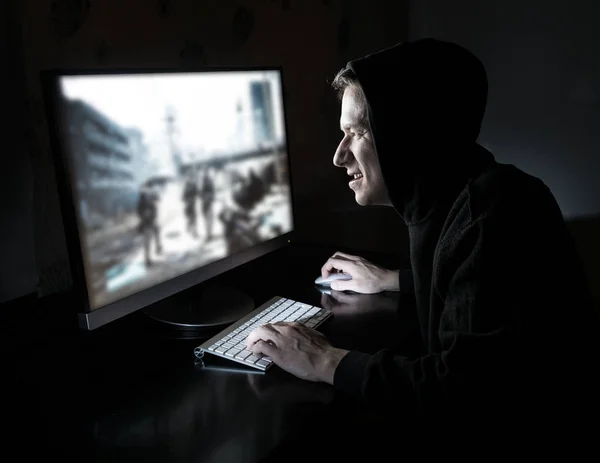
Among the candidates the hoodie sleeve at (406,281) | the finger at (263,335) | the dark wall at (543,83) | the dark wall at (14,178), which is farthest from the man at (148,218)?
the dark wall at (543,83)

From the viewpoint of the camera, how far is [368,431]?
115 cm

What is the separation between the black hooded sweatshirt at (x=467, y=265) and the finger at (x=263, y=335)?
137 mm

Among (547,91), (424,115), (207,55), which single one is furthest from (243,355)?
(547,91)

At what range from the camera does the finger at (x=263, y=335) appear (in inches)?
38.0

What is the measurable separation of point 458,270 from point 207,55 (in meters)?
0.93

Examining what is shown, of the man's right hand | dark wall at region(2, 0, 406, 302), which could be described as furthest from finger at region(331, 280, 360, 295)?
dark wall at region(2, 0, 406, 302)

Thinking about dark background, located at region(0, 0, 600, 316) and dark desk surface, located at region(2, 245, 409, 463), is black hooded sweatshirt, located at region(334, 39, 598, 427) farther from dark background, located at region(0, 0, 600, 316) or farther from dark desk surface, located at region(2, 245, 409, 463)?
dark background, located at region(0, 0, 600, 316)

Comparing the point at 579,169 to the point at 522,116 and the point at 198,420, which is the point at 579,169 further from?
the point at 198,420

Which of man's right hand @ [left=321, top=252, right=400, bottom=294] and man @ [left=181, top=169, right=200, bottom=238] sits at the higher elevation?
man @ [left=181, top=169, right=200, bottom=238]

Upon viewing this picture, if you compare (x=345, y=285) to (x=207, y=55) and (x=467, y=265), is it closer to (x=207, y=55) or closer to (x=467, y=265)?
(x=467, y=265)

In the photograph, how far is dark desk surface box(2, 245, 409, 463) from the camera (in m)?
0.76

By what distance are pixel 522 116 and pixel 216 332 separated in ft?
4.57

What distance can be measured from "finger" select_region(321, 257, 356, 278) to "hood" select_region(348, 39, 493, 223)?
0.33 meters

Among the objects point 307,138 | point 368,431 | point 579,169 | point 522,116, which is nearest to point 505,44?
point 522,116
